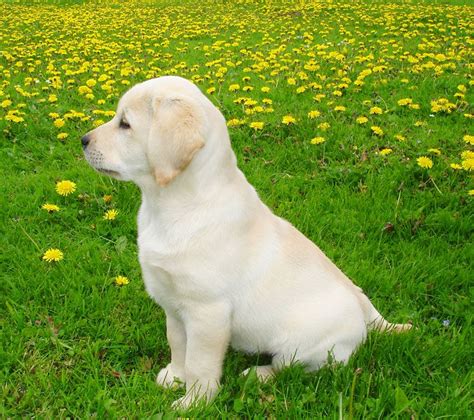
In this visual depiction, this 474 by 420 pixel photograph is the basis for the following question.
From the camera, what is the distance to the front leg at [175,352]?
8.16 feet

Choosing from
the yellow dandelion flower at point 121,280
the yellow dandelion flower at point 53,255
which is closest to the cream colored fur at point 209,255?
the yellow dandelion flower at point 121,280

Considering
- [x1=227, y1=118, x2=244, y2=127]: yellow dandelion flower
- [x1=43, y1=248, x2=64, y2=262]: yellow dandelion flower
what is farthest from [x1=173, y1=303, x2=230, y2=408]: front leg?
[x1=227, y1=118, x2=244, y2=127]: yellow dandelion flower

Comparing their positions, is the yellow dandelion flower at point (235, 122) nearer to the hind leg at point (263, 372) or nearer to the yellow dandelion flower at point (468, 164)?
the yellow dandelion flower at point (468, 164)

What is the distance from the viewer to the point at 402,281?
3.24 meters

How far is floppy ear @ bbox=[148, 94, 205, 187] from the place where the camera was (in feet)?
6.44

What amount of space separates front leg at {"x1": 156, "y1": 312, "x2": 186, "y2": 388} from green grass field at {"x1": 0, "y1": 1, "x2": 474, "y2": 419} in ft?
0.29

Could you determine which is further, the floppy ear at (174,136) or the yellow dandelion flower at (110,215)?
the yellow dandelion flower at (110,215)

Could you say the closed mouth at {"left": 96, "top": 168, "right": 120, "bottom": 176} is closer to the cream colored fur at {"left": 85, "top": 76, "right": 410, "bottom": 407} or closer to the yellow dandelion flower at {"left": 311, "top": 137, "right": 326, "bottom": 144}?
the cream colored fur at {"left": 85, "top": 76, "right": 410, "bottom": 407}

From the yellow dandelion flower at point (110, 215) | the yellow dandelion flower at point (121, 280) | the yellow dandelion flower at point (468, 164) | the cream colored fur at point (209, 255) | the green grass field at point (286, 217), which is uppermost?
the cream colored fur at point (209, 255)

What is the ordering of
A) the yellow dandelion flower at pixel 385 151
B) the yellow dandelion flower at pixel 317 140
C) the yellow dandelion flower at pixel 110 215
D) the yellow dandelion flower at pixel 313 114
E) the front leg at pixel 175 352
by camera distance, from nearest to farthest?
the front leg at pixel 175 352
the yellow dandelion flower at pixel 110 215
the yellow dandelion flower at pixel 385 151
the yellow dandelion flower at pixel 317 140
the yellow dandelion flower at pixel 313 114

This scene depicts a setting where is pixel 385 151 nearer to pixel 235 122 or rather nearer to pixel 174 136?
pixel 235 122

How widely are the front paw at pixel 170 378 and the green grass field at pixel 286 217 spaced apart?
0.04m

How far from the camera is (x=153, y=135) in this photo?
2.02 m

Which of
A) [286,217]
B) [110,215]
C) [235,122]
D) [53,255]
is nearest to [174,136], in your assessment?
[53,255]
